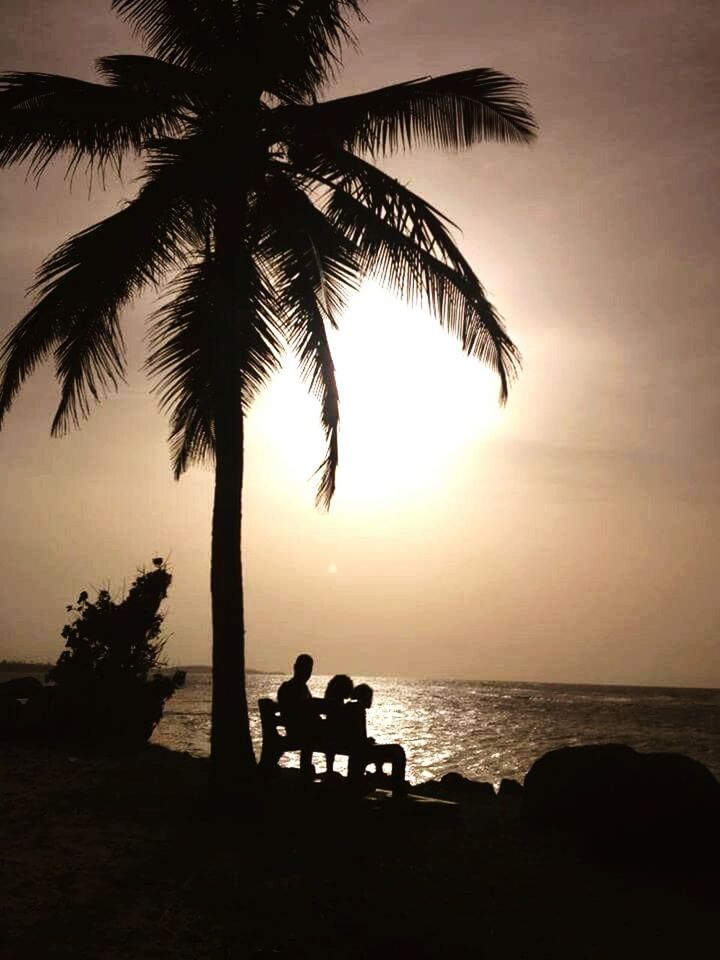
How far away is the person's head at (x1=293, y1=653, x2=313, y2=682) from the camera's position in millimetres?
9594

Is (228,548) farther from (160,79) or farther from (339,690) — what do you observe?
(160,79)

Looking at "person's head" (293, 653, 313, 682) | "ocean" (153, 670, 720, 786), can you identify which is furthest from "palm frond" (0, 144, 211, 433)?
"ocean" (153, 670, 720, 786)

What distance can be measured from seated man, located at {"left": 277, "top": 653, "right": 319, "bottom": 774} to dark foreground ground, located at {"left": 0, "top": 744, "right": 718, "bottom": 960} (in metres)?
0.48

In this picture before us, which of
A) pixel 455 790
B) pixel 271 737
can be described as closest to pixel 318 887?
pixel 271 737

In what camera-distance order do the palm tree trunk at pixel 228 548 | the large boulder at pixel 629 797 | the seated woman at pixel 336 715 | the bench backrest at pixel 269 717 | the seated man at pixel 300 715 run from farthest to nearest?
the palm tree trunk at pixel 228 548, the bench backrest at pixel 269 717, the seated man at pixel 300 715, the large boulder at pixel 629 797, the seated woman at pixel 336 715

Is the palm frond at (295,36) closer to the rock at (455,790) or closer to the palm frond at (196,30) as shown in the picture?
the palm frond at (196,30)

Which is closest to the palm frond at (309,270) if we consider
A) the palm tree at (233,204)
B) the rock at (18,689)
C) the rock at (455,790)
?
the palm tree at (233,204)

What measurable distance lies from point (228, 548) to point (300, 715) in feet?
9.51

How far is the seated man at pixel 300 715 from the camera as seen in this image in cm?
900

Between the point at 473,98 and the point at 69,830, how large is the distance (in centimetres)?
1089

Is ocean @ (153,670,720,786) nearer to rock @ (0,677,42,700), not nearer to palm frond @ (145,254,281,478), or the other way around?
rock @ (0,677,42,700)

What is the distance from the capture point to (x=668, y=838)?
29.0 feet

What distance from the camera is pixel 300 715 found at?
9062 mm

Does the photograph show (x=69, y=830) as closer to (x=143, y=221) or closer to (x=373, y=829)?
(x=373, y=829)
